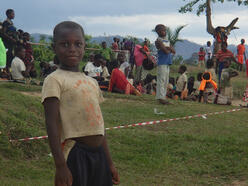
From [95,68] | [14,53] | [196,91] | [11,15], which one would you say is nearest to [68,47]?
[14,53]

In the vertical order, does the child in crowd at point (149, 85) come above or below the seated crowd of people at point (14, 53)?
below

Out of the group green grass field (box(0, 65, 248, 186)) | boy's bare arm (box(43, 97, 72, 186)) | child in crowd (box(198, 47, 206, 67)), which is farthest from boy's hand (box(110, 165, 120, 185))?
child in crowd (box(198, 47, 206, 67))

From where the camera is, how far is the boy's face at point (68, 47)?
2.58m

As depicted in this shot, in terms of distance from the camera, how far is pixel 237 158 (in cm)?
600

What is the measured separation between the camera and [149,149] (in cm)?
638

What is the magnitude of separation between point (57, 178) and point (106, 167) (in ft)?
1.31

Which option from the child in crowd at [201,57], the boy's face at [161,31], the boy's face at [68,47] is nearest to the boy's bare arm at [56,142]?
the boy's face at [68,47]

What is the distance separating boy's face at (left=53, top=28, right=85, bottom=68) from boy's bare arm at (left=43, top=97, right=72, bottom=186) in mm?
285

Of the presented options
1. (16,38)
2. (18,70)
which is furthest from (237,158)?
(16,38)

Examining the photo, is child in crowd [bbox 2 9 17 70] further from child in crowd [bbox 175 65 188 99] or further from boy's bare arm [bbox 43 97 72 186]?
boy's bare arm [bbox 43 97 72 186]

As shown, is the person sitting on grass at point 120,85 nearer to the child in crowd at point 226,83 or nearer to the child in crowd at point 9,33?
the child in crowd at point 226,83

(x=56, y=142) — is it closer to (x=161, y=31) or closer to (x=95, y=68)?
(x=161, y=31)

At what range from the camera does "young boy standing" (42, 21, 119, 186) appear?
2479 mm

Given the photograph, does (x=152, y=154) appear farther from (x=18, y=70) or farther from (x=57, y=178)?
(x=18, y=70)
